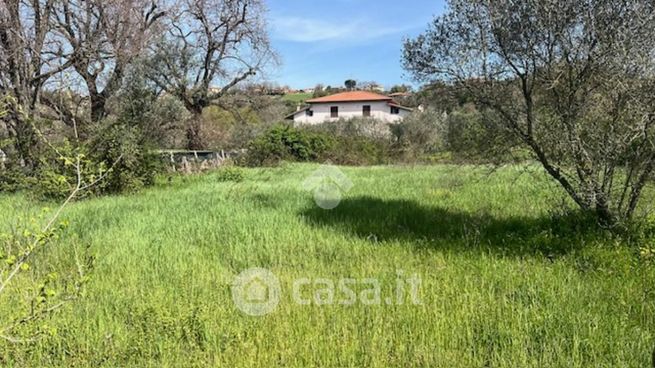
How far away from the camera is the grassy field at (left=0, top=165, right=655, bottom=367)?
297 cm

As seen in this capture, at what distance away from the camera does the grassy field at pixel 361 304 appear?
2.97 m

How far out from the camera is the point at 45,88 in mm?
14398

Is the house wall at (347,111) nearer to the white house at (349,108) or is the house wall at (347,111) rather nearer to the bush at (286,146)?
the white house at (349,108)

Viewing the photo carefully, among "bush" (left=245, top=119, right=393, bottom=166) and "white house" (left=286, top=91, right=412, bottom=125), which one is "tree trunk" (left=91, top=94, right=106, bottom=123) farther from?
"white house" (left=286, top=91, right=412, bottom=125)

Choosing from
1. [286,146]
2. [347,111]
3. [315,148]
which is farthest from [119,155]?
[347,111]

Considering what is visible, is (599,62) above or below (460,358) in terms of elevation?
above

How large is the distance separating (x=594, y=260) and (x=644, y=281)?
23.6 inches

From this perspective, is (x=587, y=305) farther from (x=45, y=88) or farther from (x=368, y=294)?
(x=45, y=88)

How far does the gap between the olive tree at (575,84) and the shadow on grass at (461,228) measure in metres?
0.49

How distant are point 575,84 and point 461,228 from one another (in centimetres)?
229

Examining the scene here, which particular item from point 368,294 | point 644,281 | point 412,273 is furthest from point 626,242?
point 368,294

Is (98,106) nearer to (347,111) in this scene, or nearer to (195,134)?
(195,134)

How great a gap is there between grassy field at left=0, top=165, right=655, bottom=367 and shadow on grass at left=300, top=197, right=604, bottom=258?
0.03 m

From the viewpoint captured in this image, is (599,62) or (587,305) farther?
(599,62)
